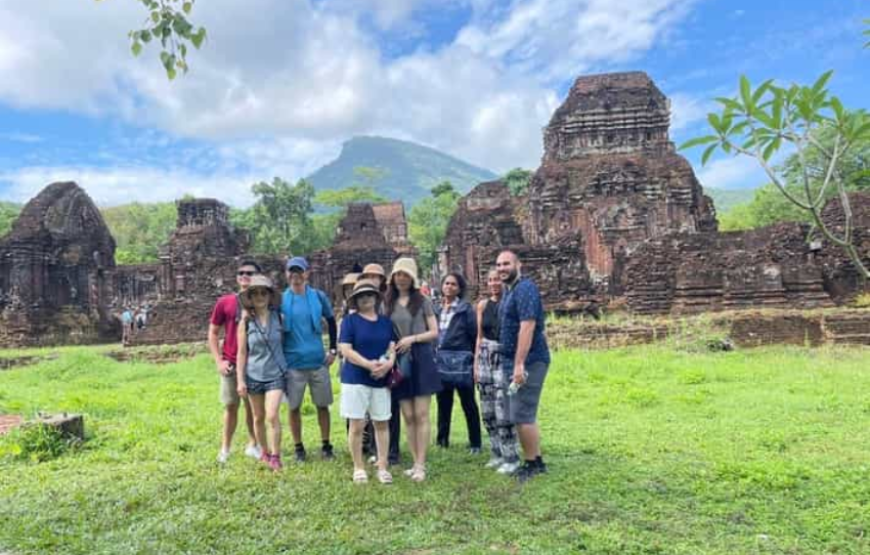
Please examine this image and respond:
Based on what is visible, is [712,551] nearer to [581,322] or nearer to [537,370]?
[537,370]

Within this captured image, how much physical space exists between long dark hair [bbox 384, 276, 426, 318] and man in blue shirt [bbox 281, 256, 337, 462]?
26.9 inches

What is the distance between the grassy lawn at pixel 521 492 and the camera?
366 centimetres

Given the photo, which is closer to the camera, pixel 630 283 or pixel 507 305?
pixel 507 305

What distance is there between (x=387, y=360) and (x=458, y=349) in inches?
42.1

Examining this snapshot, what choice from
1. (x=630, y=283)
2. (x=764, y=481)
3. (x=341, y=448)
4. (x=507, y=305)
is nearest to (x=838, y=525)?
(x=764, y=481)

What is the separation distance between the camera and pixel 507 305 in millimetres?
4809

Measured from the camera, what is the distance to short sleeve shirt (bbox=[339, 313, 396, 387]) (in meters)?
4.77

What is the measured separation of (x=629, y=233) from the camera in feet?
74.8

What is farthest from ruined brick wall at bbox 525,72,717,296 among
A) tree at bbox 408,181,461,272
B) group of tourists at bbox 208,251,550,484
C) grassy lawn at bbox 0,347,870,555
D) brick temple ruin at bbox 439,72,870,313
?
tree at bbox 408,181,461,272

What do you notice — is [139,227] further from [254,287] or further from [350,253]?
[254,287]

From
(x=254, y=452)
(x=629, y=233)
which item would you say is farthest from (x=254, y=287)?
(x=629, y=233)

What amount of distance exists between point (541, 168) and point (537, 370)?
21.3m

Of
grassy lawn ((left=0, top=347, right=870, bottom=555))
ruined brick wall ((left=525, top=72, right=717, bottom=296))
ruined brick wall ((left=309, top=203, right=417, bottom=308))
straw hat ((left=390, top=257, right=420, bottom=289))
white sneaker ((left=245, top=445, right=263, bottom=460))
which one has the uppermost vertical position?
ruined brick wall ((left=525, top=72, right=717, bottom=296))

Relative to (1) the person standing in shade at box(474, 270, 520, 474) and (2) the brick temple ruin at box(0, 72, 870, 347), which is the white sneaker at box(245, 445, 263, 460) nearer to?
(1) the person standing in shade at box(474, 270, 520, 474)
